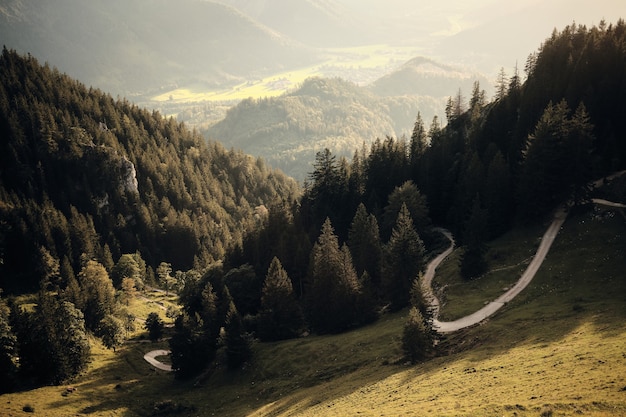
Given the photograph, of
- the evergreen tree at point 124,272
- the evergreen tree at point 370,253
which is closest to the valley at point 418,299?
the evergreen tree at point 370,253

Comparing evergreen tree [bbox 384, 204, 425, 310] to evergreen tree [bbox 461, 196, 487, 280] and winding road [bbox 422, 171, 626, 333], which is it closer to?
winding road [bbox 422, 171, 626, 333]

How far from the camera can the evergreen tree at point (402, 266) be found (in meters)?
93.9

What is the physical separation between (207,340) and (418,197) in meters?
59.6

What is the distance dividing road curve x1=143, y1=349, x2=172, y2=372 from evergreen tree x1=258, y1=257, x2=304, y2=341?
27.0 meters

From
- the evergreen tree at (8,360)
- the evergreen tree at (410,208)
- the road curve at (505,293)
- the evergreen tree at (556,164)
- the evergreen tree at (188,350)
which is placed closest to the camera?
the road curve at (505,293)

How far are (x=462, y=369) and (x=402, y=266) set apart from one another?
3930 cm

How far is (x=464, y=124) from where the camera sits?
144 metres

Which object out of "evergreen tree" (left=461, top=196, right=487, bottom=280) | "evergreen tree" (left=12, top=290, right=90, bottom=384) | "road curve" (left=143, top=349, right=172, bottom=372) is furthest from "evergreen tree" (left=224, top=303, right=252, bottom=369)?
"evergreen tree" (left=461, top=196, right=487, bottom=280)

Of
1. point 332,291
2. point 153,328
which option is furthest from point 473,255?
point 153,328

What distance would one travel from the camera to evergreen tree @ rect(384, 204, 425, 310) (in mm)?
93875

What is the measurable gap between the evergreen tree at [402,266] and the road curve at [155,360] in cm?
5590

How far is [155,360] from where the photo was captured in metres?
118

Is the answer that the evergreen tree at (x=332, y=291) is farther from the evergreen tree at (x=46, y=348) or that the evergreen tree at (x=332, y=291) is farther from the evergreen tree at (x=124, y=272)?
the evergreen tree at (x=124, y=272)

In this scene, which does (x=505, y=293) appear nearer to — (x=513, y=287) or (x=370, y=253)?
(x=513, y=287)
